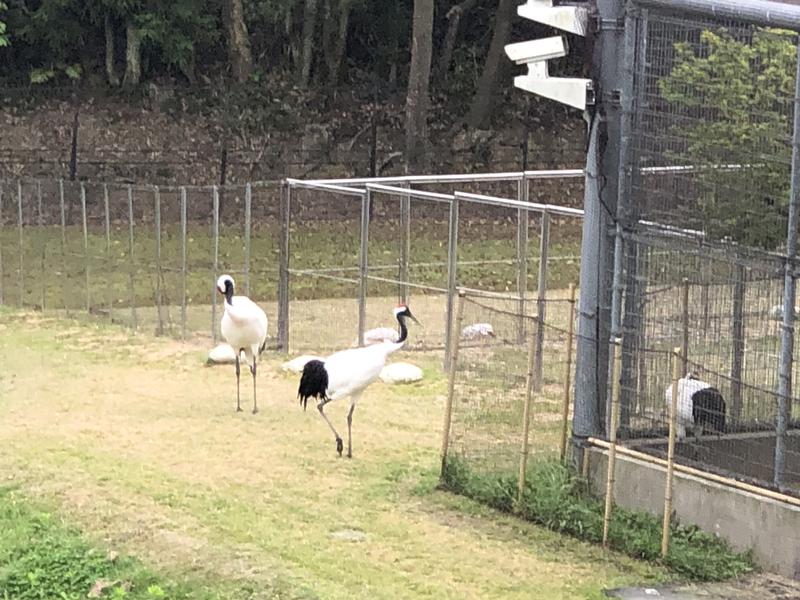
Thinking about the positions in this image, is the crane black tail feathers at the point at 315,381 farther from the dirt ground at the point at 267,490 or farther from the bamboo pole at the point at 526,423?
the bamboo pole at the point at 526,423

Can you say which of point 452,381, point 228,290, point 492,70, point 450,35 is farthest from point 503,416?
point 450,35

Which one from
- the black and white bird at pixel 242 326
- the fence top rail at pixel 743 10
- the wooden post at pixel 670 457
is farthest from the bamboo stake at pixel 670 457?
the black and white bird at pixel 242 326

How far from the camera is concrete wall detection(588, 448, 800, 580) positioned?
318 inches

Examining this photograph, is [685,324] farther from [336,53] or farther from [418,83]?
[336,53]

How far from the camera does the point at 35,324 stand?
17828 mm

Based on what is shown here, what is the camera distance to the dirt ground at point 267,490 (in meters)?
8.08

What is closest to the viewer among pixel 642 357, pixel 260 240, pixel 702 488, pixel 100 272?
pixel 702 488

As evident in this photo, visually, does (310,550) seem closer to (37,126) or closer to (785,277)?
(785,277)

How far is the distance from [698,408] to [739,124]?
70.1 inches

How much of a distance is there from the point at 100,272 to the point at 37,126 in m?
10.8

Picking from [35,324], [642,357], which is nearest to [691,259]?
[642,357]

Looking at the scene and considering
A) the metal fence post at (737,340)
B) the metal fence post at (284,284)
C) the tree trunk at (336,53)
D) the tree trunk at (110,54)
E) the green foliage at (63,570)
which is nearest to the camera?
the green foliage at (63,570)

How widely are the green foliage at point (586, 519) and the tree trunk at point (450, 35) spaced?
24995mm

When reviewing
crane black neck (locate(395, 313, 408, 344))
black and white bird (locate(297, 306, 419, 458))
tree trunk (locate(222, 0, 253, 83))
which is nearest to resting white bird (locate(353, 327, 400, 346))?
crane black neck (locate(395, 313, 408, 344))
